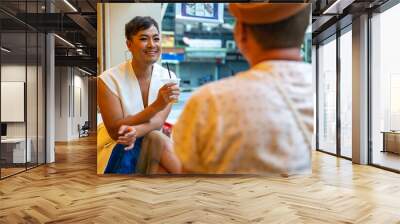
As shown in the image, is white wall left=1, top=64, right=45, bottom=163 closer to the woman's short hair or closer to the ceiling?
the ceiling

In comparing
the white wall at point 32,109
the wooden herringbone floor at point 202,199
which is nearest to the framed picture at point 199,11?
the wooden herringbone floor at point 202,199

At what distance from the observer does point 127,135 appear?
4.02 meters

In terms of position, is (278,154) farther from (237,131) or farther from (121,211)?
(121,211)

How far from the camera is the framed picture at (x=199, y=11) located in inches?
150

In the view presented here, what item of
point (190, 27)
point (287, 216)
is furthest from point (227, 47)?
point (287, 216)

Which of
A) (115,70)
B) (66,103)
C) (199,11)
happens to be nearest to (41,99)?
(115,70)

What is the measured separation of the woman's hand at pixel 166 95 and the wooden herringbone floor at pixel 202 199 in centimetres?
131

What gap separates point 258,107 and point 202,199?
250cm

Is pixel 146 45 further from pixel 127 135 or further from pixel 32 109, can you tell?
pixel 32 109

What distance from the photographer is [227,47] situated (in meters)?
3.71

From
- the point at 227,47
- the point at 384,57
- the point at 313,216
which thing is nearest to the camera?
the point at 227,47

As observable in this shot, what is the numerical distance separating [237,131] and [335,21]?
681cm

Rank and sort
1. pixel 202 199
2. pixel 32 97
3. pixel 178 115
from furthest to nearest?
pixel 32 97 → pixel 202 199 → pixel 178 115

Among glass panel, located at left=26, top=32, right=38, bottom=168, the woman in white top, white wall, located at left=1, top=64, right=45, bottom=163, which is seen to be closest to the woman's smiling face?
the woman in white top
